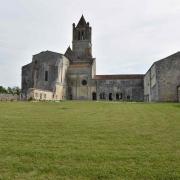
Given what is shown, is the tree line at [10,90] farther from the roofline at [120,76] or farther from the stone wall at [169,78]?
the stone wall at [169,78]

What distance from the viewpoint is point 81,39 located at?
6731 centimetres

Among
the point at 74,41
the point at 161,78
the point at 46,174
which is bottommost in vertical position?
the point at 46,174

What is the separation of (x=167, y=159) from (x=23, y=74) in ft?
171

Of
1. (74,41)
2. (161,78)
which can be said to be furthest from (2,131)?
(74,41)

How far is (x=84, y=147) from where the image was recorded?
27.6 feet

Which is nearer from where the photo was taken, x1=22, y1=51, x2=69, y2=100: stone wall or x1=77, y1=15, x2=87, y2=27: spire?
x1=22, y1=51, x2=69, y2=100: stone wall

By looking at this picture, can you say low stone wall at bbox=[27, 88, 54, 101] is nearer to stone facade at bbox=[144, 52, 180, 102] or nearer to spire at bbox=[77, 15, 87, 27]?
stone facade at bbox=[144, 52, 180, 102]

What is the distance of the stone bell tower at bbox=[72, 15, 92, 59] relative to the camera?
66750 millimetres

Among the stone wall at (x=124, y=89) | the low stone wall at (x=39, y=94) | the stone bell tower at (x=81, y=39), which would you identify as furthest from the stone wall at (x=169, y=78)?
the stone bell tower at (x=81, y=39)

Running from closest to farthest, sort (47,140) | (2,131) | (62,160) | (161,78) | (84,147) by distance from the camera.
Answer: (62,160), (84,147), (47,140), (2,131), (161,78)

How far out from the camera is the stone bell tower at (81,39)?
66750mm

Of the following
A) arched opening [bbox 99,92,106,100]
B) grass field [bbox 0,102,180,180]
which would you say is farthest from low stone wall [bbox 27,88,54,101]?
grass field [bbox 0,102,180,180]

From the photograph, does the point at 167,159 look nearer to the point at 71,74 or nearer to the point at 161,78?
the point at 161,78

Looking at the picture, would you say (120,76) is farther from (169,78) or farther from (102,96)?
(169,78)
